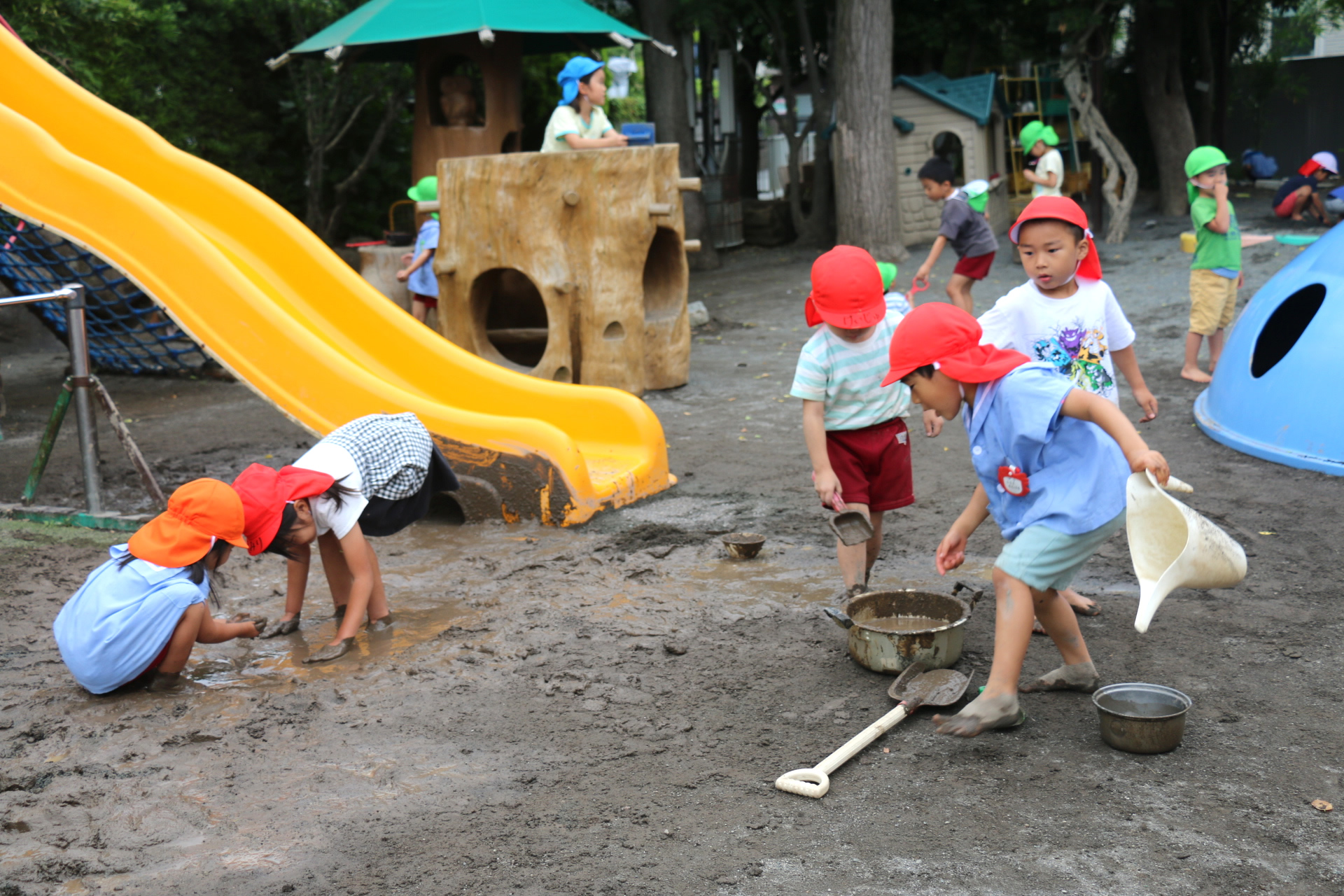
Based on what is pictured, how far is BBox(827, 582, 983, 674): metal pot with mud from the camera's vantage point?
3.52 metres

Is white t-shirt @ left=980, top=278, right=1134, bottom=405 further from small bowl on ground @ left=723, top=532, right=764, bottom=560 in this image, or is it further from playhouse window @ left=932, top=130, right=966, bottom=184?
playhouse window @ left=932, top=130, right=966, bottom=184

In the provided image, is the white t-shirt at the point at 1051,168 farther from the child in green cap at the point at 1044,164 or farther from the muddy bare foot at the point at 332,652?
the muddy bare foot at the point at 332,652

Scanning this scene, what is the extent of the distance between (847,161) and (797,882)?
12578 mm

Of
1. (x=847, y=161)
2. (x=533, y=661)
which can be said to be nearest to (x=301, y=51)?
(x=847, y=161)

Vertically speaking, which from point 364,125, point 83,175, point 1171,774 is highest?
point 364,125

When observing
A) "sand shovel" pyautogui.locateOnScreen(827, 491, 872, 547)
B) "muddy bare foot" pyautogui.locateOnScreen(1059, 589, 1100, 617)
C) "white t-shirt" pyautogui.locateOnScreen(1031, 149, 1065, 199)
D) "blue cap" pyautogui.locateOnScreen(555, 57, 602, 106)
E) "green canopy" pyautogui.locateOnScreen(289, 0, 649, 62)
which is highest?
"green canopy" pyautogui.locateOnScreen(289, 0, 649, 62)

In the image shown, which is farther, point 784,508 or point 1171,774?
point 784,508

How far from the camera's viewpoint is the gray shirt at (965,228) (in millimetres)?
8664

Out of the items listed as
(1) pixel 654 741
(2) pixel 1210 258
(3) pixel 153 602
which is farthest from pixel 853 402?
(2) pixel 1210 258

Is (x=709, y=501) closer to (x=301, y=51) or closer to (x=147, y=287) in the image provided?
(x=147, y=287)

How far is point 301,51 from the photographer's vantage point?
1105 centimetres

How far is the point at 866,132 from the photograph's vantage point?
1400 cm

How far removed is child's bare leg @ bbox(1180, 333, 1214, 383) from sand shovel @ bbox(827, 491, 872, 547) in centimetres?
506

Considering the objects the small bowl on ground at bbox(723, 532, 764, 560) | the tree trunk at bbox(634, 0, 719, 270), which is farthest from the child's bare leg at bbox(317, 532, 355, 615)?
the tree trunk at bbox(634, 0, 719, 270)
